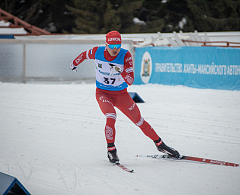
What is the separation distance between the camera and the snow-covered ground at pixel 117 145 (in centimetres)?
374

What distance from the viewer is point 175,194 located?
348 cm

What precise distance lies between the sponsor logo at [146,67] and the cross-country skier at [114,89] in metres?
11.1

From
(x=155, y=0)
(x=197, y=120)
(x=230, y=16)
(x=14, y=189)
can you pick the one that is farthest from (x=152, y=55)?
(x=155, y=0)

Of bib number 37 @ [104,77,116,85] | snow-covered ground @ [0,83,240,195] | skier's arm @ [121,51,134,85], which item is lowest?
snow-covered ground @ [0,83,240,195]

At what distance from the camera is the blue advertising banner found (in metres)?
13.1

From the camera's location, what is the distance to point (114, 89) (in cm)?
484

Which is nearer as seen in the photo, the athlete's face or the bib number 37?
the athlete's face

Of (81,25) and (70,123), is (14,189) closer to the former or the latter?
(70,123)

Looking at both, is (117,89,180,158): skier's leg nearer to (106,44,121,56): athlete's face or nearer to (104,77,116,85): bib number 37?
(104,77,116,85): bib number 37

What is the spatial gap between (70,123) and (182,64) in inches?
339

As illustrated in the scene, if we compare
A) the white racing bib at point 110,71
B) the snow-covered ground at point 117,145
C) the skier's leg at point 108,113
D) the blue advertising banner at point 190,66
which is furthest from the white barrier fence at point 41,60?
the skier's leg at point 108,113

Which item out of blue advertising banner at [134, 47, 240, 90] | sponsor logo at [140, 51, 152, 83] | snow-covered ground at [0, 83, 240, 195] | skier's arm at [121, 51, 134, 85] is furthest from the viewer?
sponsor logo at [140, 51, 152, 83]

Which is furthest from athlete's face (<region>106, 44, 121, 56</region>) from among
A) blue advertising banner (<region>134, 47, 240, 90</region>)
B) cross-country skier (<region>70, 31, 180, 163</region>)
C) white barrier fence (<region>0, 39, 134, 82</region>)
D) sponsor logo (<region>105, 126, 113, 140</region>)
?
white barrier fence (<region>0, 39, 134, 82</region>)

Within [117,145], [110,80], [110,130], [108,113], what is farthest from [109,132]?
[117,145]
